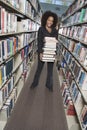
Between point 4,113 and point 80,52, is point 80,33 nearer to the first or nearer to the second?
point 80,52

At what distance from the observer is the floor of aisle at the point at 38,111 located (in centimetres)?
215

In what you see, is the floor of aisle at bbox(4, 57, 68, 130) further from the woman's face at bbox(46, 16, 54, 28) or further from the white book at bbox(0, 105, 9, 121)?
the woman's face at bbox(46, 16, 54, 28)

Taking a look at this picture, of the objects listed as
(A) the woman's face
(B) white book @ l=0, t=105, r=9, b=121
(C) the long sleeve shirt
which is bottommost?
(B) white book @ l=0, t=105, r=9, b=121

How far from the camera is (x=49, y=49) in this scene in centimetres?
281

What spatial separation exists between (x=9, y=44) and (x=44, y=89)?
1.53 meters

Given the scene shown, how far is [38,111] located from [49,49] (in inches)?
44.2

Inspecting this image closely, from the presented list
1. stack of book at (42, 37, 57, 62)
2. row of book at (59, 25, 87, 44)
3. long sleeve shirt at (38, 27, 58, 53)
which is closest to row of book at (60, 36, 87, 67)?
row of book at (59, 25, 87, 44)

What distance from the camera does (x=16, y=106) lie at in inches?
99.7

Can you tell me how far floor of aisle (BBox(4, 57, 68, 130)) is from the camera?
2148 mm

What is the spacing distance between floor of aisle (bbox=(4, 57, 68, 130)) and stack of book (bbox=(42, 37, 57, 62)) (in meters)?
0.74

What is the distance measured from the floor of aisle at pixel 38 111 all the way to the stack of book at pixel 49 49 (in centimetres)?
74

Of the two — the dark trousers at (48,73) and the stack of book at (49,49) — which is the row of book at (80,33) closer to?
the stack of book at (49,49)

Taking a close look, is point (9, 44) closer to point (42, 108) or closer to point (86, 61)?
point (86, 61)

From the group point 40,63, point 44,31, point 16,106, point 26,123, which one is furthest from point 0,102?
point 44,31
